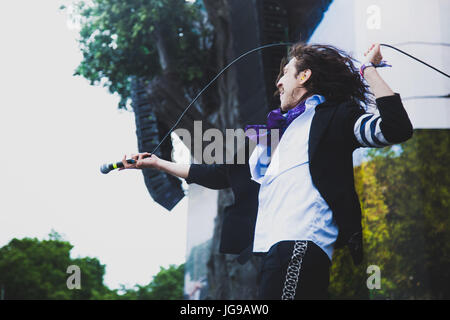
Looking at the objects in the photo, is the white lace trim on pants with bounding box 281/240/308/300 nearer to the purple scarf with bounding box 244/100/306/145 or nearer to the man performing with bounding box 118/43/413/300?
the man performing with bounding box 118/43/413/300

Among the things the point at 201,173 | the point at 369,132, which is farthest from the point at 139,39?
the point at 369,132

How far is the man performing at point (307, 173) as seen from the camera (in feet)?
5.38

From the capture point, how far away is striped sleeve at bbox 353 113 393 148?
1.60 meters

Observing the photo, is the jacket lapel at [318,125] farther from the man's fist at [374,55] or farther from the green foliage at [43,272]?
the green foliage at [43,272]

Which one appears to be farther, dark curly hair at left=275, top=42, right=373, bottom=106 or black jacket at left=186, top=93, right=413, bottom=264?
dark curly hair at left=275, top=42, right=373, bottom=106

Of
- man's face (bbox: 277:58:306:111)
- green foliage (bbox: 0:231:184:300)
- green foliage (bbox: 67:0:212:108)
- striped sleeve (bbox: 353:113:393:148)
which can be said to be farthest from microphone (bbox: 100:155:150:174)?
green foliage (bbox: 0:231:184:300)

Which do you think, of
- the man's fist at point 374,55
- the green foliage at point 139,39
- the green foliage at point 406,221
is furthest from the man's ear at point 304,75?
the green foliage at point 139,39

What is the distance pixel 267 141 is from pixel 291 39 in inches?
151

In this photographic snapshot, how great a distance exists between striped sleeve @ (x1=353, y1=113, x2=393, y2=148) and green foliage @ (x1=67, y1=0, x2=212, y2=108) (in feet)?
17.5

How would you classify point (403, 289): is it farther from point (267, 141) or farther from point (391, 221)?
point (267, 141)

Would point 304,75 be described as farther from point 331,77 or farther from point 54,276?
point 54,276

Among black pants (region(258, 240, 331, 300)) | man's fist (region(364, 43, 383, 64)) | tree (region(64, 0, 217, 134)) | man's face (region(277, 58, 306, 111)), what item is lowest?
black pants (region(258, 240, 331, 300))

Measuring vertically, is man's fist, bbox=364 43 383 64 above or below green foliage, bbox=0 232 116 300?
above

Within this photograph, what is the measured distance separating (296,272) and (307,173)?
1.27 ft
